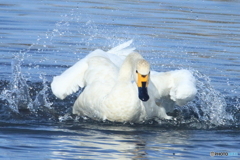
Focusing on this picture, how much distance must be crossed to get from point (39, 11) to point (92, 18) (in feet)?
6.17

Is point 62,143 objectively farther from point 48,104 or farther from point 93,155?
point 48,104

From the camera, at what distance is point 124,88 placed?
764cm

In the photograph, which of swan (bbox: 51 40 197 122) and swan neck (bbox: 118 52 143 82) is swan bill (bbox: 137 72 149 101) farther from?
swan neck (bbox: 118 52 143 82)

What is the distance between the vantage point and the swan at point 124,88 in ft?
24.8

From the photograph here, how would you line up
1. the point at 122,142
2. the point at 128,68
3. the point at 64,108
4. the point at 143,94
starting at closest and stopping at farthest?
the point at 122,142, the point at 143,94, the point at 128,68, the point at 64,108

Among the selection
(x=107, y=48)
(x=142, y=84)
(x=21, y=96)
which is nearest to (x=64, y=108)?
(x=21, y=96)

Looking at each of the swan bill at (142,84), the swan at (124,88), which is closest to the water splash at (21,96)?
the swan at (124,88)

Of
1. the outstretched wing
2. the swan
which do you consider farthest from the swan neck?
the outstretched wing

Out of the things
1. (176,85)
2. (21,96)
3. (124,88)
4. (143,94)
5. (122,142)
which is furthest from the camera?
(21,96)

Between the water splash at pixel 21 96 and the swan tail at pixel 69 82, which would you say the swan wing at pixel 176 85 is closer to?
the swan tail at pixel 69 82

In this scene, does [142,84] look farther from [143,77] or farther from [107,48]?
[107,48]

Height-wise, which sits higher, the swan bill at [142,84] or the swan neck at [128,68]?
the swan neck at [128,68]

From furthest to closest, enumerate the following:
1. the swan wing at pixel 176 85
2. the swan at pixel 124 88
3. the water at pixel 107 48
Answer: the swan wing at pixel 176 85 → the swan at pixel 124 88 → the water at pixel 107 48

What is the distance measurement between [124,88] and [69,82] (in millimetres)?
1144
